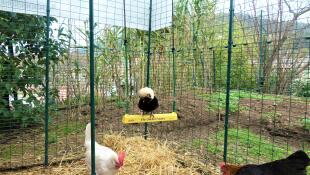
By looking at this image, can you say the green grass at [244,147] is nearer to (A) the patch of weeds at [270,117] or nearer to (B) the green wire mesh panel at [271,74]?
(B) the green wire mesh panel at [271,74]

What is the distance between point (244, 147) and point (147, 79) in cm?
172

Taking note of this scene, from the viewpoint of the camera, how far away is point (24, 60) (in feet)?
15.0

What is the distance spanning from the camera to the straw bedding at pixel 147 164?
137 inches

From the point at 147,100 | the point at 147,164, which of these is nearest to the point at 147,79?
the point at 147,100

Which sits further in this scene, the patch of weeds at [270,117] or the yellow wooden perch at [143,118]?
the patch of weeds at [270,117]

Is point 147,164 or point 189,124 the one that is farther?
point 189,124

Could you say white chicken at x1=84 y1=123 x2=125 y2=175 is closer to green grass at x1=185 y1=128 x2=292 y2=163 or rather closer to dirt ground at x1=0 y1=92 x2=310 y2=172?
dirt ground at x1=0 y1=92 x2=310 y2=172

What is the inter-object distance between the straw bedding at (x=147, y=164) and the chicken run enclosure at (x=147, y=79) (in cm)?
15

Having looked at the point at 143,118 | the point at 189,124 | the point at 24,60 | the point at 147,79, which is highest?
the point at 24,60

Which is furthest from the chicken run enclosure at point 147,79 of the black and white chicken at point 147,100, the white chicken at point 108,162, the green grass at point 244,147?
the white chicken at point 108,162

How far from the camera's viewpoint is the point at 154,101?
3.93 m

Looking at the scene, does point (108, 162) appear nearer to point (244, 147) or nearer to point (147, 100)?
point (147, 100)

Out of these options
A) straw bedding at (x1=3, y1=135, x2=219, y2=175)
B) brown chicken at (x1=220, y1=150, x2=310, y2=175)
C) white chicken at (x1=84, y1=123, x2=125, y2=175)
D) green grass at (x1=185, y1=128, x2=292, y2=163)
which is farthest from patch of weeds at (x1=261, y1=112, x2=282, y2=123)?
white chicken at (x1=84, y1=123, x2=125, y2=175)

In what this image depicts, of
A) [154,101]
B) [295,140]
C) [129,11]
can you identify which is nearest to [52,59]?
[129,11]
